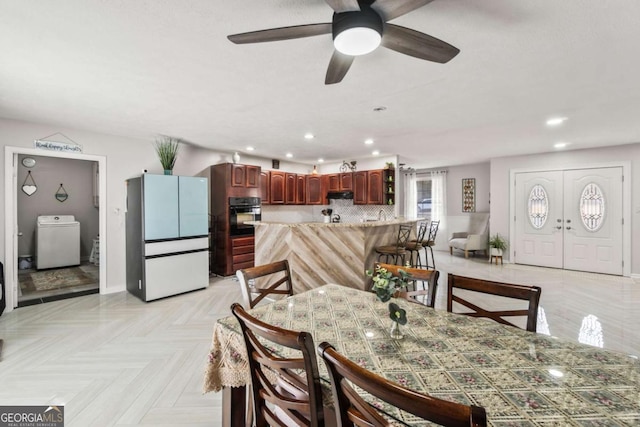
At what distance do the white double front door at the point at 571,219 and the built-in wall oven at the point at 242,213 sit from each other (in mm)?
5954

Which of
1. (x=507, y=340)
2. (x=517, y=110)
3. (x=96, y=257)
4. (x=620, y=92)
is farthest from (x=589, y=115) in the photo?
(x=96, y=257)

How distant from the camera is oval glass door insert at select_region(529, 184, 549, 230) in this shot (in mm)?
6246

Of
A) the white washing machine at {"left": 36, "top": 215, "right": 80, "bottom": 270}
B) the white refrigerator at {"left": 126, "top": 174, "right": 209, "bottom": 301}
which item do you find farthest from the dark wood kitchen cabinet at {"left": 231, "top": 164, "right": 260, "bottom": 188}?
the white washing machine at {"left": 36, "top": 215, "right": 80, "bottom": 270}

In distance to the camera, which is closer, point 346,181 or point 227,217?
point 227,217

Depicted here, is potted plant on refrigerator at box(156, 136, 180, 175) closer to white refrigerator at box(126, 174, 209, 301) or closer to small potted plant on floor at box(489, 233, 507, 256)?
white refrigerator at box(126, 174, 209, 301)

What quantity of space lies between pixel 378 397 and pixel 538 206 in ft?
24.3

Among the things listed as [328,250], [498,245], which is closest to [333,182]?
[328,250]

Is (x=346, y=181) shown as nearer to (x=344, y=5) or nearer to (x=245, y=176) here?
(x=245, y=176)

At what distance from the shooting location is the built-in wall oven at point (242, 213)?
5500 mm

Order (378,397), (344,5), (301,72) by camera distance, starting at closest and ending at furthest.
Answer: (378,397)
(344,5)
(301,72)

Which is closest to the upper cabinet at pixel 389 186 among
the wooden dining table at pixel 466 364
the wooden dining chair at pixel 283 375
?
the wooden dining table at pixel 466 364

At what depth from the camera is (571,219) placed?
19.5 ft

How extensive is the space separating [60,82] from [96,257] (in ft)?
17.2

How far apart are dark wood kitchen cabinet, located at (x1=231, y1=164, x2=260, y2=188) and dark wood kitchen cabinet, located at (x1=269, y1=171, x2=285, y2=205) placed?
693mm
